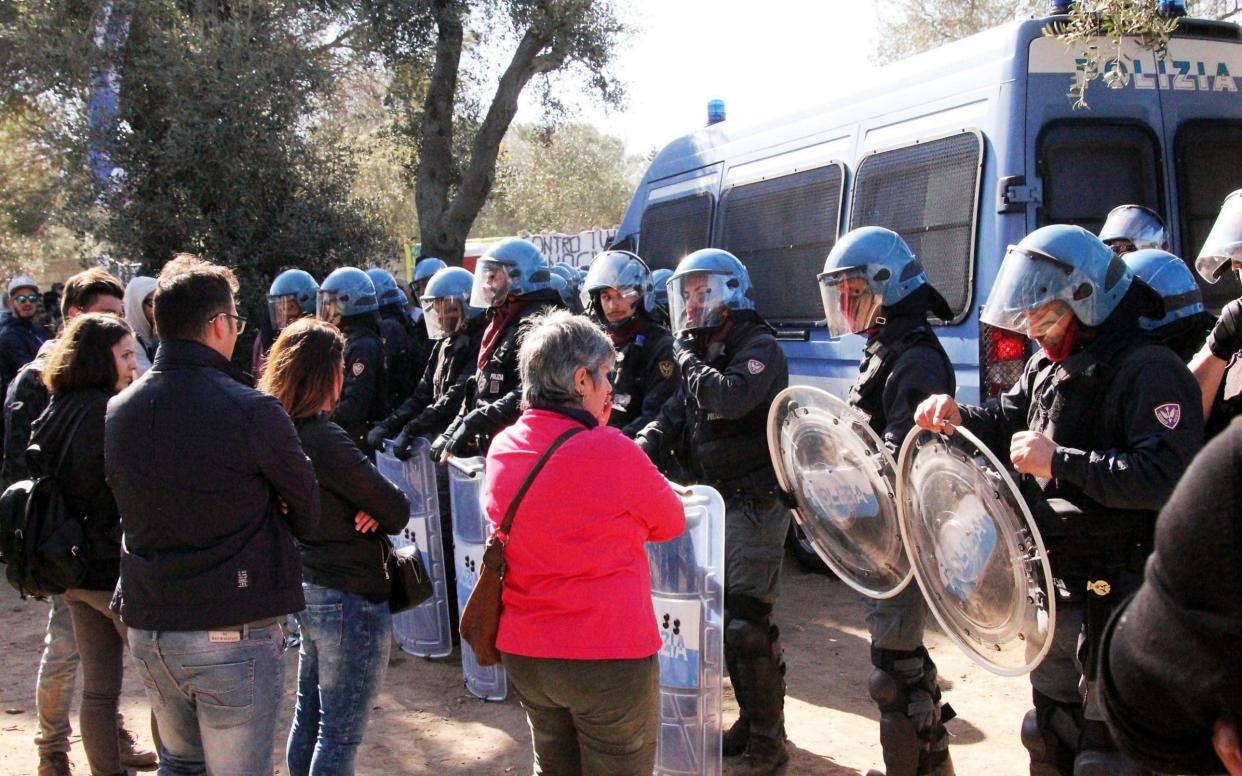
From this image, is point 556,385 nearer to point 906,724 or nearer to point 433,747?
point 906,724

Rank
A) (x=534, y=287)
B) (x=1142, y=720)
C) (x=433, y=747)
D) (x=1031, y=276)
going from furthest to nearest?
(x=534, y=287) → (x=433, y=747) → (x=1031, y=276) → (x=1142, y=720)

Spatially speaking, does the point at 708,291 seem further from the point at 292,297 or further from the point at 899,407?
the point at 292,297

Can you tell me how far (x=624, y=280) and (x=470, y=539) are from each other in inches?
56.0

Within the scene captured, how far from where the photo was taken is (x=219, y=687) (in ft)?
9.66

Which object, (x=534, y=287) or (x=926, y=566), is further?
(x=534, y=287)

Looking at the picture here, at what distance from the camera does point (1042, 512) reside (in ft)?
9.84

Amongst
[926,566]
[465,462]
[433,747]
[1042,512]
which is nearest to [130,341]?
[465,462]

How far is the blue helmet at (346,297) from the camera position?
6.59 meters

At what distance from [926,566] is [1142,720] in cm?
189

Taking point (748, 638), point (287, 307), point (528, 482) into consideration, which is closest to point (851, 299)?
point (748, 638)

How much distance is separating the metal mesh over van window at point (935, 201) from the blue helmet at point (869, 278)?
2073 mm

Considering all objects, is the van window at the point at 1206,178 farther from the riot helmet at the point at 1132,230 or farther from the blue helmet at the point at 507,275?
the blue helmet at the point at 507,275

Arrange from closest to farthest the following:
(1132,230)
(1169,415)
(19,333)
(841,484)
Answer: (1169,415), (841,484), (1132,230), (19,333)

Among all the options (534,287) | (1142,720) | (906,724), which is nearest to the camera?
(1142,720)
